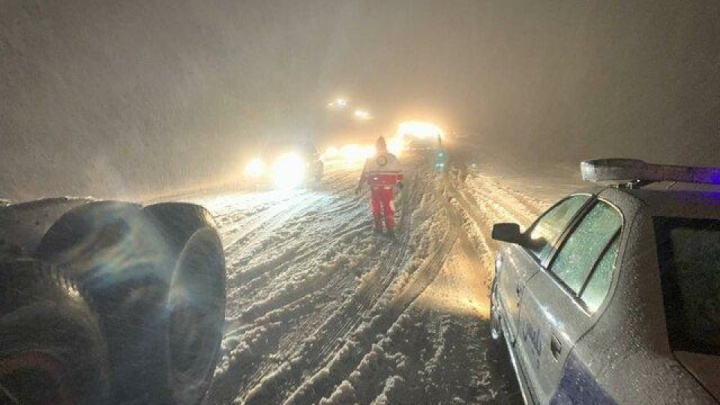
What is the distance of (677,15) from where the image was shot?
106312 mm

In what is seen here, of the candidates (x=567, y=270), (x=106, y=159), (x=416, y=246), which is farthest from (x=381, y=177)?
(x=106, y=159)

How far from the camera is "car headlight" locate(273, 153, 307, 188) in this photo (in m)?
17.1

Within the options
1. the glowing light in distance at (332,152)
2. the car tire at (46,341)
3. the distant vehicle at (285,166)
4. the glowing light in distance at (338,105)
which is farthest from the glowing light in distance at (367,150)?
the car tire at (46,341)

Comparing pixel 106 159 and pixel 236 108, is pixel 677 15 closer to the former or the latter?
pixel 236 108

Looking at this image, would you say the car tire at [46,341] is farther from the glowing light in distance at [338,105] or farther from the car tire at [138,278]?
the glowing light in distance at [338,105]

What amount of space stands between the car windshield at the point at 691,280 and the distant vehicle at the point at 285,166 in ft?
Result: 49.3

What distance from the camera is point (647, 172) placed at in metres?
2.75

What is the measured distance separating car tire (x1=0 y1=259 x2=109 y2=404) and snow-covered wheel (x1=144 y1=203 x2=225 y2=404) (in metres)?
0.56

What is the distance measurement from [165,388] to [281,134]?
40881 mm

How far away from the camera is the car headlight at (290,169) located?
675 inches

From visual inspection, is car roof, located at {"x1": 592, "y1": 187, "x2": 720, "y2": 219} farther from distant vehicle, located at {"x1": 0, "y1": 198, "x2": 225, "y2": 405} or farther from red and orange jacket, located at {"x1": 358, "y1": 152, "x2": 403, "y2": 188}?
red and orange jacket, located at {"x1": 358, "y1": 152, "x2": 403, "y2": 188}

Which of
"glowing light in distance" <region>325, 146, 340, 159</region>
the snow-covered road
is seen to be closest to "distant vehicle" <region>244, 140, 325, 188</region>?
the snow-covered road

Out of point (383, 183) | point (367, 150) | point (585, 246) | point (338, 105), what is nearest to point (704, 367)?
point (585, 246)

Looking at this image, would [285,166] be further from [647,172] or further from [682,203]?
[682,203]
